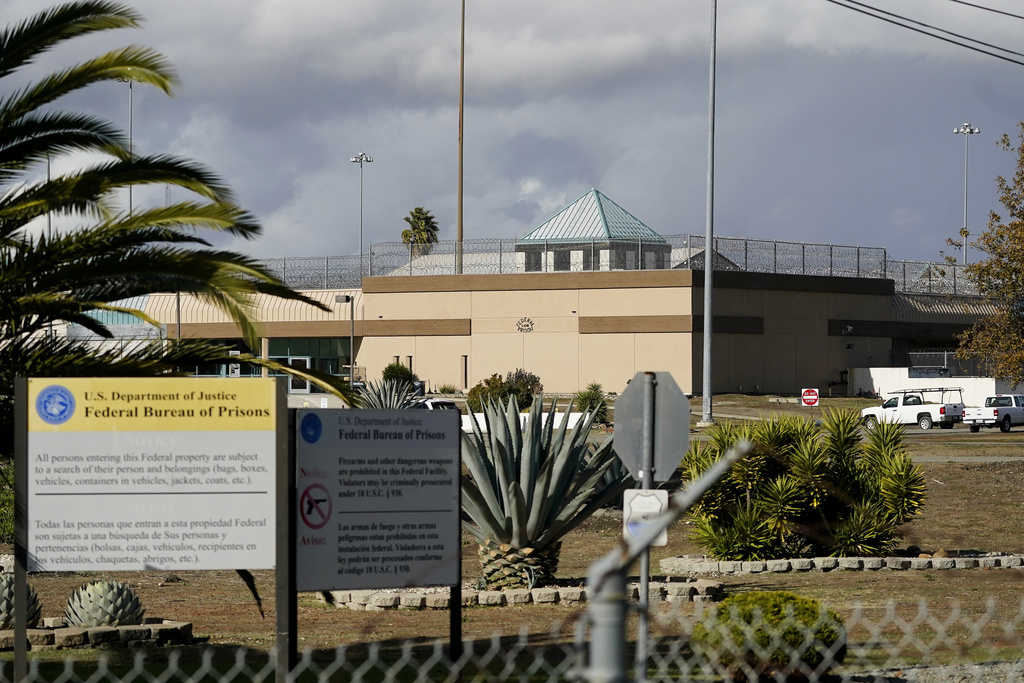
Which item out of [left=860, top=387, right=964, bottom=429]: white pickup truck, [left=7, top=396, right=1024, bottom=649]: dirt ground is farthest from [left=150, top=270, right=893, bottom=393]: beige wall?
[left=7, top=396, right=1024, bottom=649]: dirt ground

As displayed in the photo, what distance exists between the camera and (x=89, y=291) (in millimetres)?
9336

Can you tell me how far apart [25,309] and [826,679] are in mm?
6506

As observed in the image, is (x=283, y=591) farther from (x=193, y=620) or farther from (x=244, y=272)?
(x=193, y=620)

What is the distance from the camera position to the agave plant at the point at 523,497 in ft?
42.7

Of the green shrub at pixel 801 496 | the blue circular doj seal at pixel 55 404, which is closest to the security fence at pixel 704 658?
the blue circular doj seal at pixel 55 404

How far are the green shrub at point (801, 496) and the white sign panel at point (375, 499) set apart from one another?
803cm

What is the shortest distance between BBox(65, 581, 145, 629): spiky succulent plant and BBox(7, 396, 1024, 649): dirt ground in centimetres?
69

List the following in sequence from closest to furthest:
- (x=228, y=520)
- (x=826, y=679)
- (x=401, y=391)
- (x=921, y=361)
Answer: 1. (x=228, y=520)
2. (x=826, y=679)
3. (x=401, y=391)
4. (x=921, y=361)

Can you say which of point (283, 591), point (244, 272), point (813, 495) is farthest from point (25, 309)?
point (813, 495)

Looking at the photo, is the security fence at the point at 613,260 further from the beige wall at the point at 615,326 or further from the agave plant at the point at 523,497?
the agave plant at the point at 523,497

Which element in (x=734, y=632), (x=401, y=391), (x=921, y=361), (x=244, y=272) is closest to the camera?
(x=734, y=632)

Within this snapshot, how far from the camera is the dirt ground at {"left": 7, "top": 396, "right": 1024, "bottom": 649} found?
10.7 meters

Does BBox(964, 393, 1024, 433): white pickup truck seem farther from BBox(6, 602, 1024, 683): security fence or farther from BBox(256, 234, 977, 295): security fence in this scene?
BBox(6, 602, 1024, 683): security fence

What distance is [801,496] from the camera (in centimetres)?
1508
